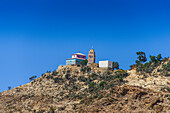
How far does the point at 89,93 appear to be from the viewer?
232 ft

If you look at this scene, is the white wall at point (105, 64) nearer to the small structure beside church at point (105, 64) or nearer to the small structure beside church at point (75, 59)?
the small structure beside church at point (105, 64)

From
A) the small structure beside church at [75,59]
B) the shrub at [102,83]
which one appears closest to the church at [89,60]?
the small structure beside church at [75,59]

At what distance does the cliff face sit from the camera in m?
58.6

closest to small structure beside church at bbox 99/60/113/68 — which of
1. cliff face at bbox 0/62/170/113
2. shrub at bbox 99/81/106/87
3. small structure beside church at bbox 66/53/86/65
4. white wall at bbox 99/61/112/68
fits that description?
white wall at bbox 99/61/112/68

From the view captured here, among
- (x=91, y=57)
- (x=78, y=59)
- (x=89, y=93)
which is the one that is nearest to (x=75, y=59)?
(x=78, y=59)

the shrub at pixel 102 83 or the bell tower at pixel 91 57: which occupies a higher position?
the bell tower at pixel 91 57

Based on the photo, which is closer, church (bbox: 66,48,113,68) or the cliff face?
the cliff face

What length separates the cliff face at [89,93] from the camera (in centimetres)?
5856

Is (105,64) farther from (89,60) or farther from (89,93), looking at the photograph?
(89,93)

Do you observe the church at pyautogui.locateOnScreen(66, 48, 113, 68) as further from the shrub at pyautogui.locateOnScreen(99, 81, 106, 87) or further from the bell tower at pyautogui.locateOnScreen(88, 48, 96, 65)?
the shrub at pyautogui.locateOnScreen(99, 81, 106, 87)

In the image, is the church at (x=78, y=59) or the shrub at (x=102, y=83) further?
the church at (x=78, y=59)

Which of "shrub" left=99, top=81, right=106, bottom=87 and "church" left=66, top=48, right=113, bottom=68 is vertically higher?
"church" left=66, top=48, right=113, bottom=68

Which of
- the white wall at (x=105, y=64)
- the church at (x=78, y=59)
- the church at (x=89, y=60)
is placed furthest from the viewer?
the church at (x=78, y=59)

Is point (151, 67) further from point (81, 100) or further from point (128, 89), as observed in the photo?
point (81, 100)
